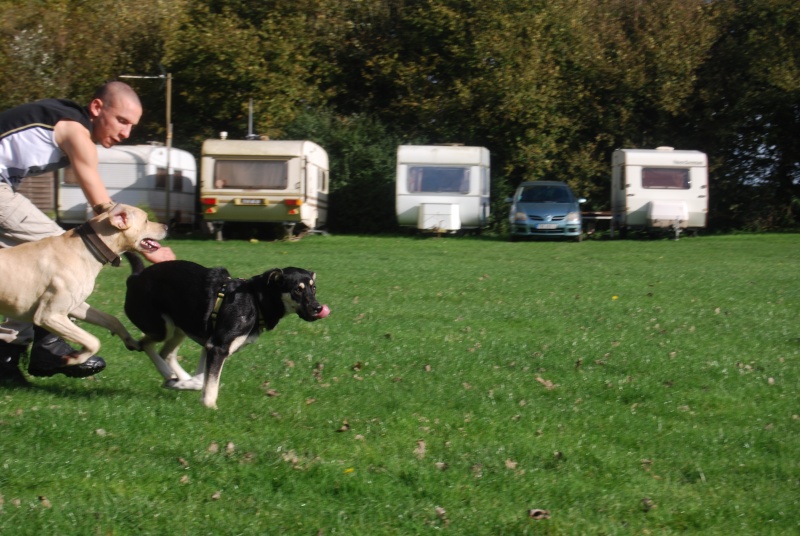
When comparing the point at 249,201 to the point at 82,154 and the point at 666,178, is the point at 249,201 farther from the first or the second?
the point at 82,154

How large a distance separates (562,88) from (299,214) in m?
12.7

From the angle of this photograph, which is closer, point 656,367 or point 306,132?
point 656,367

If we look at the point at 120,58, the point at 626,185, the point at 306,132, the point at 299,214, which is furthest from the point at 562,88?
the point at 120,58

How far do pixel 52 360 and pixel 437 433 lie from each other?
2.68 metres

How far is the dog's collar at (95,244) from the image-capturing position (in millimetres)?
5965

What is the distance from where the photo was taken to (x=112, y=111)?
610 cm

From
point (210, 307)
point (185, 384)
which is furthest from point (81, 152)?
point (185, 384)

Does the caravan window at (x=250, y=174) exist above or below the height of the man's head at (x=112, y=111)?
above

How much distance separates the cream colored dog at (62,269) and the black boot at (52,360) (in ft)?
0.84

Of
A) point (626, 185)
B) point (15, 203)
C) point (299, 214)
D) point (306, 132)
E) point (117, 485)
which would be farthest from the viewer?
point (306, 132)

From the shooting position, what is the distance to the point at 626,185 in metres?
29.6

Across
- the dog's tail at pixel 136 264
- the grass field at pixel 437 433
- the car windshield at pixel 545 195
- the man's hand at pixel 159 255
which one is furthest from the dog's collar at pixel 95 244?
the car windshield at pixel 545 195

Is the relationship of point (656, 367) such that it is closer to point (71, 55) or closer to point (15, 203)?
point (15, 203)

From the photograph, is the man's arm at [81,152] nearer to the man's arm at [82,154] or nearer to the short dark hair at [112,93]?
the man's arm at [82,154]
